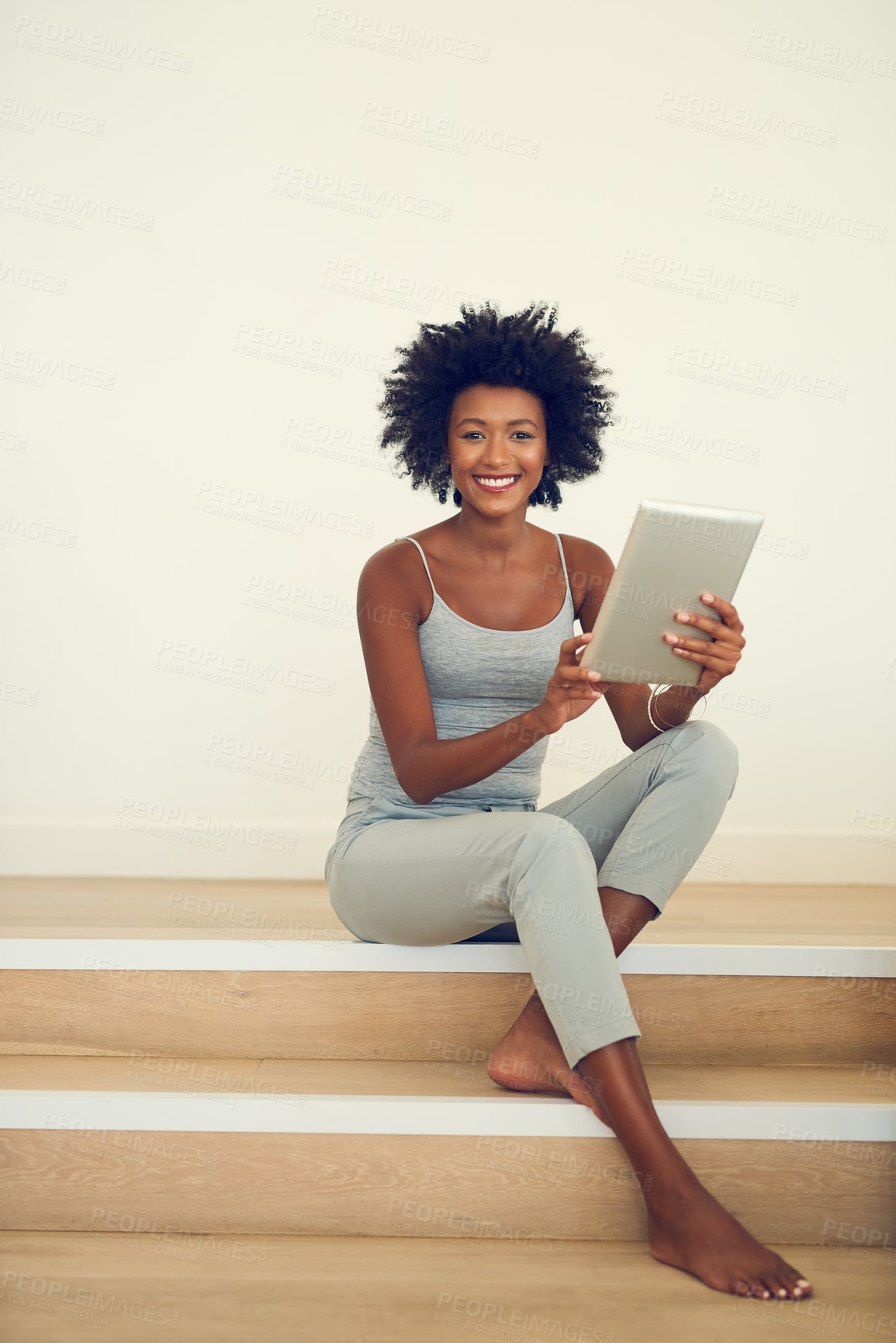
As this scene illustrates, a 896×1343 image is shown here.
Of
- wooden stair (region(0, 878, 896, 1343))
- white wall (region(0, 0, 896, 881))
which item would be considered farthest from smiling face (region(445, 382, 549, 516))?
white wall (region(0, 0, 896, 881))

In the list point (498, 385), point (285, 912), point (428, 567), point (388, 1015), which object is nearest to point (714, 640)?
point (428, 567)

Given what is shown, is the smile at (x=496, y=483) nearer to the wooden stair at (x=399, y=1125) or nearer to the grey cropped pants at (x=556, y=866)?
the grey cropped pants at (x=556, y=866)

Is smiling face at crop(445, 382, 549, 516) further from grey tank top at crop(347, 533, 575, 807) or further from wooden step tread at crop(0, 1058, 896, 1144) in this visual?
wooden step tread at crop(0, 1058, 896, 1144)

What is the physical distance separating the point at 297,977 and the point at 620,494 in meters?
1.79

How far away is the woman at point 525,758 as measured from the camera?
3.86 feet

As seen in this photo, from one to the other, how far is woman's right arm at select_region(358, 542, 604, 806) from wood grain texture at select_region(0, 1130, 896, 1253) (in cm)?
45

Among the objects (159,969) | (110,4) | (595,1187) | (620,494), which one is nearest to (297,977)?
(159,969)

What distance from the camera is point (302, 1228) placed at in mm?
1251

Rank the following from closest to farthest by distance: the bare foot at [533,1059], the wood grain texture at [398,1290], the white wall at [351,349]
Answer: the wood grain texture at [398,1290] → the bare foot at [533,1059] → the white wall at [351,349]

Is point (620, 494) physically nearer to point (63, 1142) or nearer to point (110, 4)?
point (110, 4)

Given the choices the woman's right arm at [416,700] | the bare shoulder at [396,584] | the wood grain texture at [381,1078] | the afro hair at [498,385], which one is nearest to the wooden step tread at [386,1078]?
the wood grain texture at [381,1078]

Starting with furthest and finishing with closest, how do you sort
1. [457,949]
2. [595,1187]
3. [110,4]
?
[110,4] → [457,949] → [595,1187]

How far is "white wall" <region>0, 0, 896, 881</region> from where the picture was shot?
9.12 feet

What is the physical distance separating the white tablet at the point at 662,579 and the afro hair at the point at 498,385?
50cm
